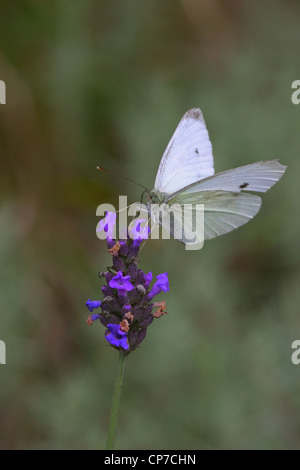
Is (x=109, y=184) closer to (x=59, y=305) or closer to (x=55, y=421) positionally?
(x=59, y=305)

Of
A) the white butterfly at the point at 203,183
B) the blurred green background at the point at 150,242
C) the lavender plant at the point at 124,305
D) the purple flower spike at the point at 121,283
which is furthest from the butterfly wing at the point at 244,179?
the blurred green background at the point at 150,242

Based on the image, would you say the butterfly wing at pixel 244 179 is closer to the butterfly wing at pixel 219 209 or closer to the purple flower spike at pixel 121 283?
the butterfly wing at pixel 219 209

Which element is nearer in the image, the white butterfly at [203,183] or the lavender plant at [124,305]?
the lavender plant at [124,305]

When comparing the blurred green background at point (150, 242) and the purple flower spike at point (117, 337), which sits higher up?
the blurred green background at point (150, 242)

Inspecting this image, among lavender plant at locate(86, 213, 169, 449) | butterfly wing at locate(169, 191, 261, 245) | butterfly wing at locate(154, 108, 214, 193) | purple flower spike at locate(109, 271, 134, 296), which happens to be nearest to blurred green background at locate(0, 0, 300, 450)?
butterfly wing at locate(169, 191, 261, 245)

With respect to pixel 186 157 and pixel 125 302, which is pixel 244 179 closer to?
pixel 186 157

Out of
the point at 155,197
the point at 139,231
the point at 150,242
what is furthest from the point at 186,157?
the point at 150,242
